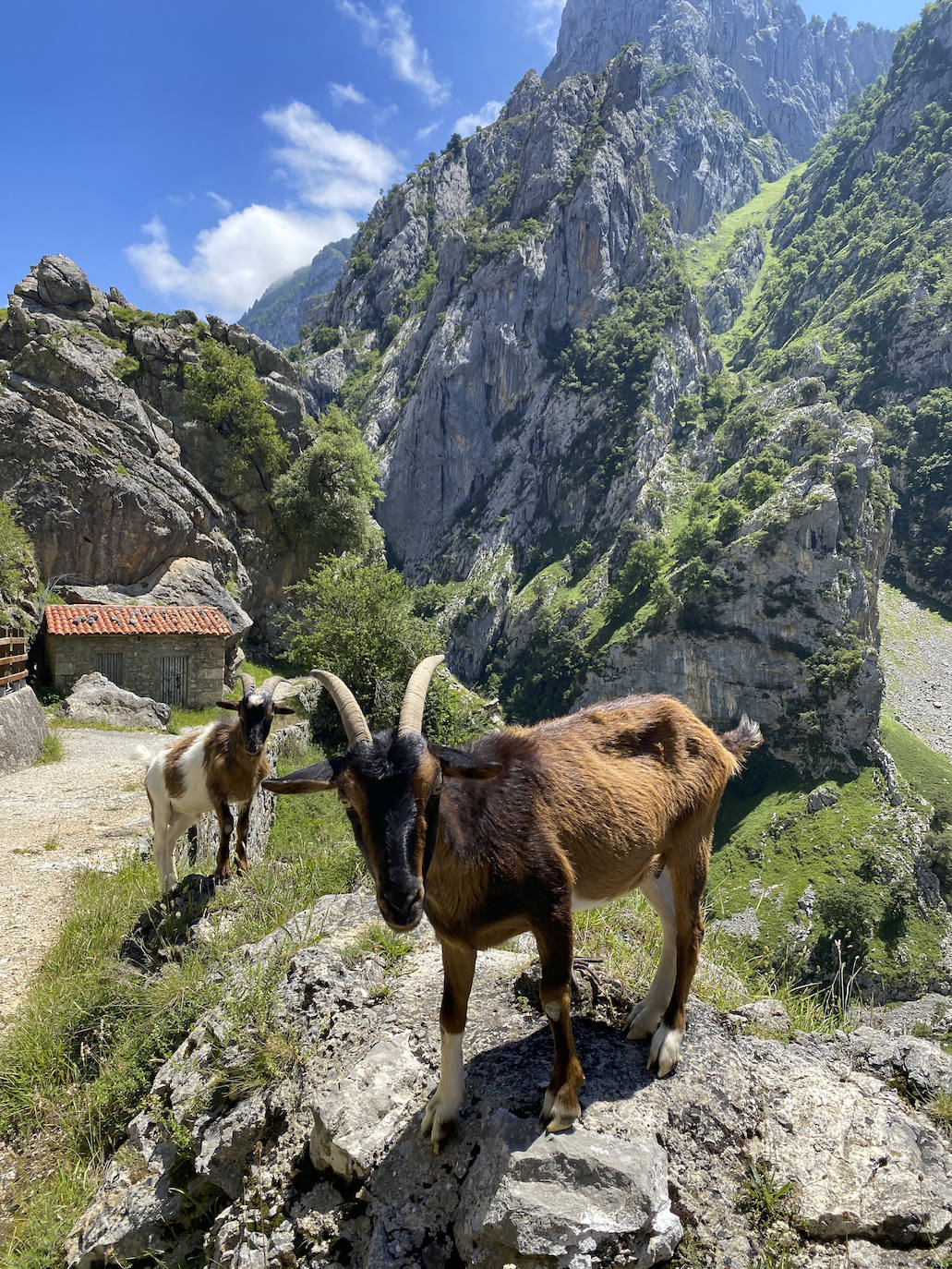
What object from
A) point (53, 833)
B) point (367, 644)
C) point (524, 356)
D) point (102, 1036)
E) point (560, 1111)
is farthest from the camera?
point (524, 356)

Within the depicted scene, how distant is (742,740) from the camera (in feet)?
14.5

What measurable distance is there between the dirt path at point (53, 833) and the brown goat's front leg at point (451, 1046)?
15.8 feet

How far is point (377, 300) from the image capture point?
469 feet

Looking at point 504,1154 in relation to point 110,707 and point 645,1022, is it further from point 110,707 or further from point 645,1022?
point 110,707

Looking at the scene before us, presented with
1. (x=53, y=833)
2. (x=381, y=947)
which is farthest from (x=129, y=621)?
(x=381, y=947)

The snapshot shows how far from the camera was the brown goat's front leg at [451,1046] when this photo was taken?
3123 mm

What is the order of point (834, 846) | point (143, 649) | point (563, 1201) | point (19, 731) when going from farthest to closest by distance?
point (834, 846), point (143, 649), point (19, 731), point (563, 1201)

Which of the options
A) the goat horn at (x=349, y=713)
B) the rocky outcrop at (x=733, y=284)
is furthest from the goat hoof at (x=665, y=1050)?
the rocky outcrop at (x=733, y=284)

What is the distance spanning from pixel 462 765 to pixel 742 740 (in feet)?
8.03

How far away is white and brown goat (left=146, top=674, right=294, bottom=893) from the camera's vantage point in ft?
23.1

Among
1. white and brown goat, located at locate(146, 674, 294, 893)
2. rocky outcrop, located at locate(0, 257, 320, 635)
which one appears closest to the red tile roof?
rocky outcrop, located at locate(0, 257, 320, 635)

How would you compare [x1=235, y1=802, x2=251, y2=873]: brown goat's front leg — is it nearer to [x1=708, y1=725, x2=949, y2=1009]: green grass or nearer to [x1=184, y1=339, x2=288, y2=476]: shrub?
[x1=184, y1=339, x2=288, y2=476]: shrub

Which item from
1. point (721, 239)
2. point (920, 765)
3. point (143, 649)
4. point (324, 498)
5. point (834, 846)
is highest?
point (721, 239)

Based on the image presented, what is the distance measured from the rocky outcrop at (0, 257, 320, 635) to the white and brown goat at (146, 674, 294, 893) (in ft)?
77.5
